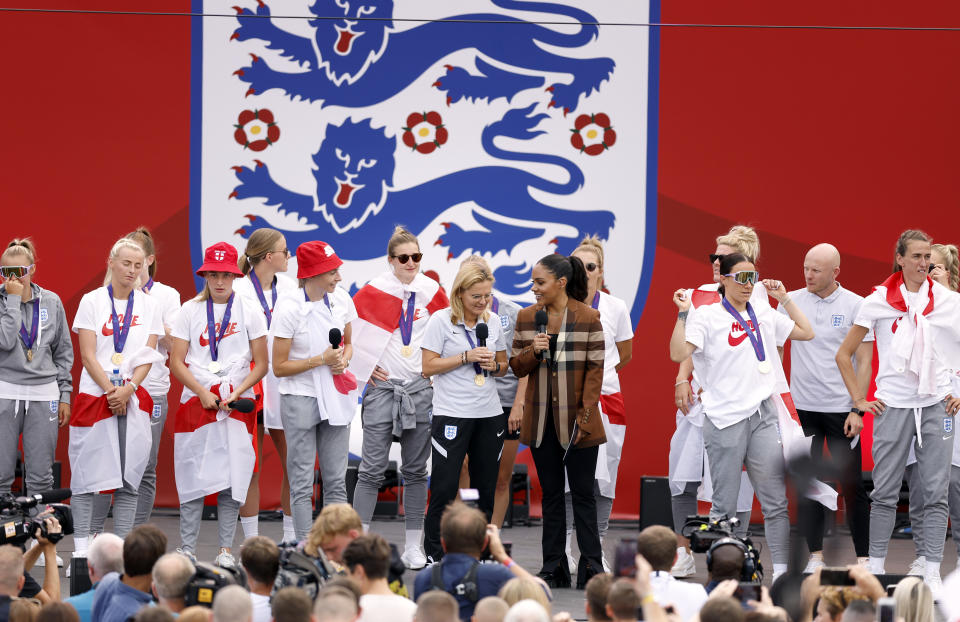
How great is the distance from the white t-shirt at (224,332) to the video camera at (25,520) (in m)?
1.53

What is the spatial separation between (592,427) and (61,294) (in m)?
4.08

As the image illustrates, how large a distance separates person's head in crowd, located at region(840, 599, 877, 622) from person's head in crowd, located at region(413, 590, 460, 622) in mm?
1071

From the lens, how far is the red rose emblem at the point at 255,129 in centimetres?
798

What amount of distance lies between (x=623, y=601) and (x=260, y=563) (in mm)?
1219

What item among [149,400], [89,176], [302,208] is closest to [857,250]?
[302,208]

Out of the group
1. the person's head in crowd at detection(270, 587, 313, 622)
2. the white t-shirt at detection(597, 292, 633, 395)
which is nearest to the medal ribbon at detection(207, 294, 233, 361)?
the white t-shirt at detection(597, 292, 633, 395)

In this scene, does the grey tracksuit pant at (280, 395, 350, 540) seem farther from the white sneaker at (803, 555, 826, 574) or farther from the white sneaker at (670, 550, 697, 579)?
the white sneaker at (803, 555, 826, 574)

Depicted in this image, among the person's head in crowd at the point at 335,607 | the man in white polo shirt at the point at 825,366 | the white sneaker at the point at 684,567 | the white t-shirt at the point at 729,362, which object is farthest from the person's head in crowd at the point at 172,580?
the man in white polo shirt at the point at 825,366

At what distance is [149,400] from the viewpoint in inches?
250

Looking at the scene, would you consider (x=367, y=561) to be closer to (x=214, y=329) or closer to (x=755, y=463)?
(x=214, y=329)

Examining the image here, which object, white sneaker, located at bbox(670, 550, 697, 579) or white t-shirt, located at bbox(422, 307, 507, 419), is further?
white sneaker, located at bbox(670, 550, 697, 579)

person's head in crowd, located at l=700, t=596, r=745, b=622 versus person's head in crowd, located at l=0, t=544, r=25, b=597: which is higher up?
person's head in crowd, located at l=700, t=596, r=745, b=622

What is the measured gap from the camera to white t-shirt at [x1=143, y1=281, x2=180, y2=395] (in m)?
6.47

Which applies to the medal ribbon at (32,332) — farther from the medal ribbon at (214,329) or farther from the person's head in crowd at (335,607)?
the person's head in crowd at (335,607)
